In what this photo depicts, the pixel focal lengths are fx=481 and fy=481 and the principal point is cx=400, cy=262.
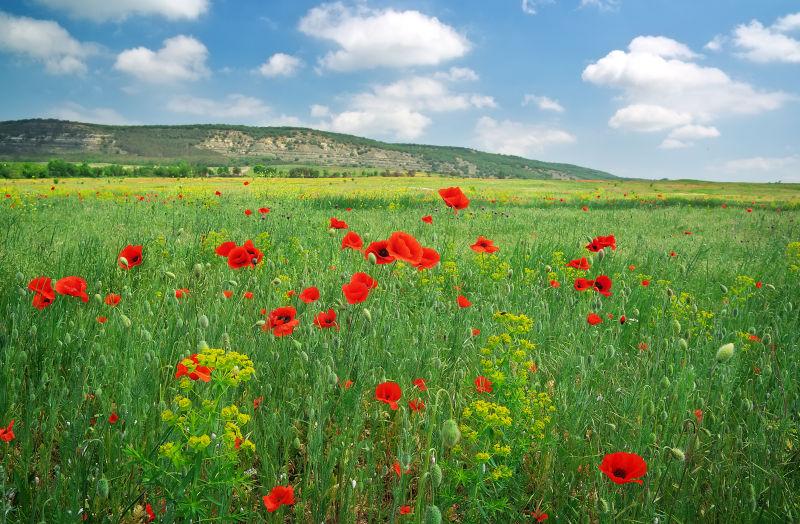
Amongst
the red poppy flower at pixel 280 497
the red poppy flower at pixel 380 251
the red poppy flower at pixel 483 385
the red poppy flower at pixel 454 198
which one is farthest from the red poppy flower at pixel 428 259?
the red poppy flower at pixel 280 497

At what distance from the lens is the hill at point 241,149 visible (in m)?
134

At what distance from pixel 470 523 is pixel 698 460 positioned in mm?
1070

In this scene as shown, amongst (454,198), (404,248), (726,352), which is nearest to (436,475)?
(404,248)

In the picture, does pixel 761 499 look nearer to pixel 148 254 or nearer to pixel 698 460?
pixel 698 460

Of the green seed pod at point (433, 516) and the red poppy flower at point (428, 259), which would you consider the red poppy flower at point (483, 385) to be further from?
the green seed pod at point (433, 516)

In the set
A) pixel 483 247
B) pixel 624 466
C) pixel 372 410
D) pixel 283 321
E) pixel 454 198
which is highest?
pixel 454 198

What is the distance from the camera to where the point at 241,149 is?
161750 millimetres

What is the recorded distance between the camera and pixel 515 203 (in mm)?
17953

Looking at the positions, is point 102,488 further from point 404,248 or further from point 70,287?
point 404,248

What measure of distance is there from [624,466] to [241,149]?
569ft

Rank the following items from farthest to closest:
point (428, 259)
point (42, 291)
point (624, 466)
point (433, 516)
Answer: point (428, 259)
point (42, 291)
point (624, 466)
point (433, 516)

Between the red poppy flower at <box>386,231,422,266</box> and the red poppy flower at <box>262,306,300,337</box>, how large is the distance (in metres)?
0.52

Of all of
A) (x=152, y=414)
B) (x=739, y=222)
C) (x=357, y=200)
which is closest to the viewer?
(x=152, y=414)

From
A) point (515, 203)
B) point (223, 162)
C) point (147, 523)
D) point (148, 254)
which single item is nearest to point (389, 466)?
point (147, 523)
